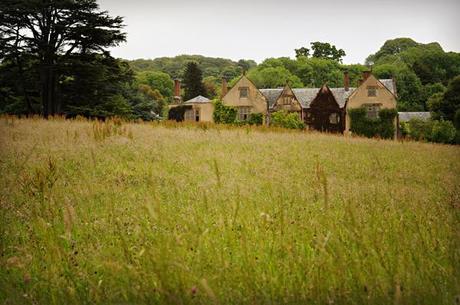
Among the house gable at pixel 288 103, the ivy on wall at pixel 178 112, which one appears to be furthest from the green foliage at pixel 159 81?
the house gable at pixel 288 103

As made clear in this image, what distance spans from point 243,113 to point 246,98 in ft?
5.57

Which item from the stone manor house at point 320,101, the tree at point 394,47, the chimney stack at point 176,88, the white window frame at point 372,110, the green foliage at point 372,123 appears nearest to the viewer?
the green foliage at point 372,123

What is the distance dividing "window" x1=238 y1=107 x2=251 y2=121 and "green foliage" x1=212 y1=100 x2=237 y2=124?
124cm

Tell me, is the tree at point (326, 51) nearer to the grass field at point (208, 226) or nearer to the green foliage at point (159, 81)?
the green foliage at point (159, 81)

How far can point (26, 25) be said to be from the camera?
379 inches

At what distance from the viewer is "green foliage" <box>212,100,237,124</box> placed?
41531mm

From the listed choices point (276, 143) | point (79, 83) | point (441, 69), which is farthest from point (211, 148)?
point (441, 69)

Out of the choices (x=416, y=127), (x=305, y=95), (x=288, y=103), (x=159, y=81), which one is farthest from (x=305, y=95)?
(x=159, y=81)

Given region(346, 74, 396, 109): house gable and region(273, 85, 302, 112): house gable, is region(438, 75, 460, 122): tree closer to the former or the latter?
region(346, 74, 396, 109): house gable

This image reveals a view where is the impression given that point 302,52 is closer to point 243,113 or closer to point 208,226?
point 243,113

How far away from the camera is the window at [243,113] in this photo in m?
42.7

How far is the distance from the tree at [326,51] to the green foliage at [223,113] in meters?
28.9

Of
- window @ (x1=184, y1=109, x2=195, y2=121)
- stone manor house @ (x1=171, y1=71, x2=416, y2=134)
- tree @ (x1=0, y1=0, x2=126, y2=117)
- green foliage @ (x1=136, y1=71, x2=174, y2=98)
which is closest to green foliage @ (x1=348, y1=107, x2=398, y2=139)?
stone manor house @ (x1=171, y1=71, x2=416, y2=134)

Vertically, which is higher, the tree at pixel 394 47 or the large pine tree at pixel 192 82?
the tree at pixel 394 47
